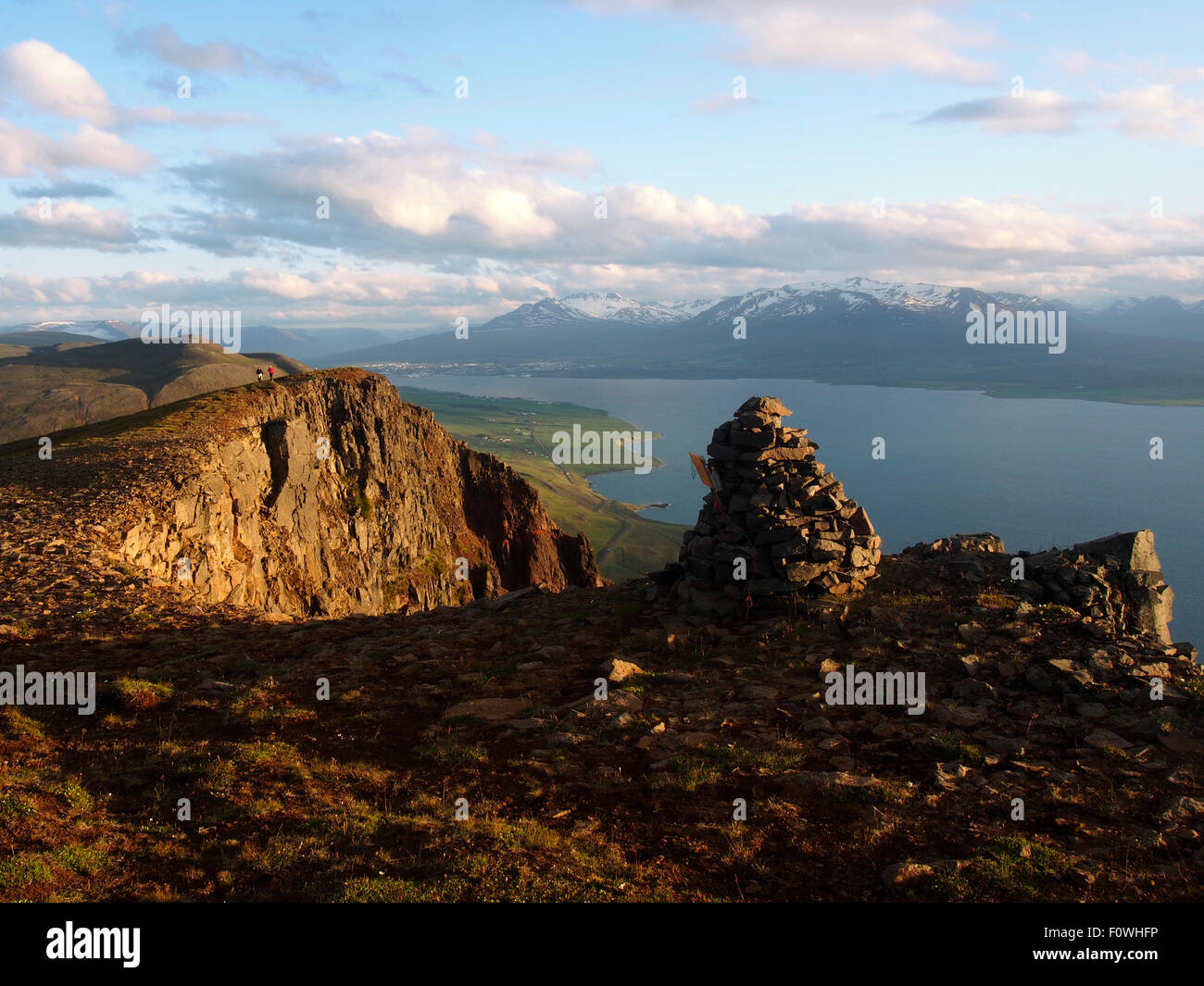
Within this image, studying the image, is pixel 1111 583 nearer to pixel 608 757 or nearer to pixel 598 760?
pixel 608 757

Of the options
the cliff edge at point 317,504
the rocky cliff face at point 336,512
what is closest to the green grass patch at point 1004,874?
the cliff edge at point 317,504

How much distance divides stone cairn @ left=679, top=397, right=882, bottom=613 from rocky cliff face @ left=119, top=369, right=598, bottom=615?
1887 centimetres

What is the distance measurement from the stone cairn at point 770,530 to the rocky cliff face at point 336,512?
18871 mm

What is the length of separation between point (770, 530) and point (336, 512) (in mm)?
50393

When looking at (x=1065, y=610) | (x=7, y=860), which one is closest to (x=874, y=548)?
(x=1065, y=610)

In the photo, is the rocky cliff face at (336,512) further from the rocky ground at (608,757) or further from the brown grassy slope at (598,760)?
the rocky ground at (608,757)

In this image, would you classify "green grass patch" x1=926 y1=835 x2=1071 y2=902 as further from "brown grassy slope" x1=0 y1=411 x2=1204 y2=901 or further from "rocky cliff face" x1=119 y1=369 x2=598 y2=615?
"rocky cliff face" x1=119 y1=369 x2=598 y2=615

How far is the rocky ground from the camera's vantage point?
1097 cm

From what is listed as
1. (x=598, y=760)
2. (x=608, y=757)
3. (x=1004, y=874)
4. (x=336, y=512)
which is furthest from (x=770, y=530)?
(x=336, y=512)

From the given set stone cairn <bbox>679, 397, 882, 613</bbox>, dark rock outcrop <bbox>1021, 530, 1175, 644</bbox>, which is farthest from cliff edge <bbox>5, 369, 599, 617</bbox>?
dark rock outcrop <bbox>1021, 530, 1175, 644</bbox>

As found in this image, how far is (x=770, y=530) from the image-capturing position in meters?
23.7

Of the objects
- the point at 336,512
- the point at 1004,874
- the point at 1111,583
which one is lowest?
the point at 1004,874

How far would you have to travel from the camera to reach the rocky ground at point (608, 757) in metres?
11.0

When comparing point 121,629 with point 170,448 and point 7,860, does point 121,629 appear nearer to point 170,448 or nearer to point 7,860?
point 7,860
